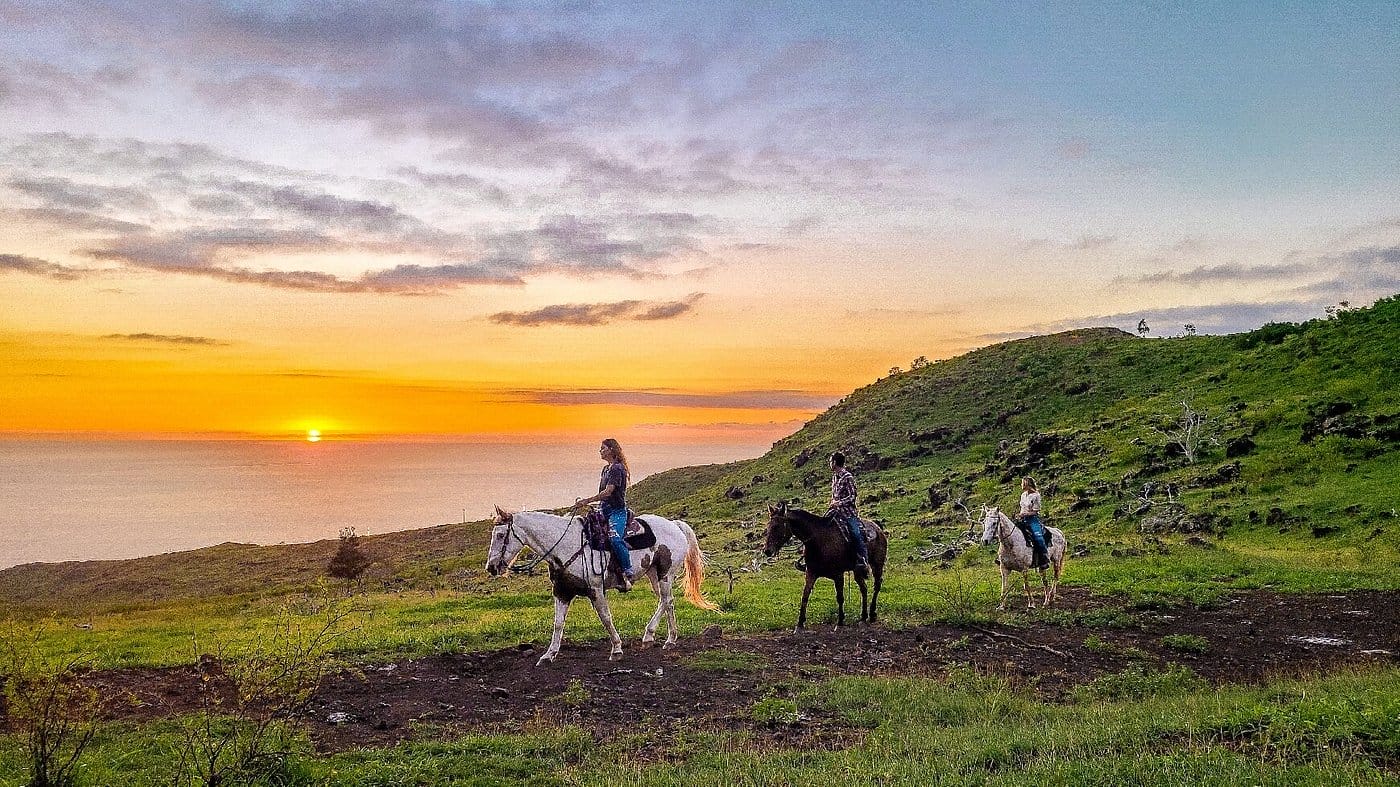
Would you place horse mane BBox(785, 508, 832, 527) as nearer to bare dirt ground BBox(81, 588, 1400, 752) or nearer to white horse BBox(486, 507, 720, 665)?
bare dirt ground BBox(81, 588, 1400, 752)

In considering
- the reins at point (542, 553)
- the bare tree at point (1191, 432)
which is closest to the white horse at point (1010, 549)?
the reins at point (542, 553)

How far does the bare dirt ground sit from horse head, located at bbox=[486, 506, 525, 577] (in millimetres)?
1830

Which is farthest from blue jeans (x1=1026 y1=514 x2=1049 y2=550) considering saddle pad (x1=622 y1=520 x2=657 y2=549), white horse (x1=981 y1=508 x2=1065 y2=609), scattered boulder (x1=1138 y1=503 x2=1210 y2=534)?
scattered boulder (x1=1138 y1=503 x2=1210 y2=534)

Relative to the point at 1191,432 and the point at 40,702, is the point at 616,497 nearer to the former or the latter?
the point at 40,702

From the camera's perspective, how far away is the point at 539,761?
8.57m

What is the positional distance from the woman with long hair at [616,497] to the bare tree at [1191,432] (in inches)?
1200

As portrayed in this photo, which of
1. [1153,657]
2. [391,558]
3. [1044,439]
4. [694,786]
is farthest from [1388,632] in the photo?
[391,558]

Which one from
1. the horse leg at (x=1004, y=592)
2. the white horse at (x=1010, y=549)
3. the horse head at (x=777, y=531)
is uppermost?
the horse head at (x=777, y=531)

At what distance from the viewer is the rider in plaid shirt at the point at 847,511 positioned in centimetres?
1689

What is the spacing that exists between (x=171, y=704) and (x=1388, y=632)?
70.9 feet

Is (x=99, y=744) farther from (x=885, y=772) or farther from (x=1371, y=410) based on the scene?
(x=1371, y=410)

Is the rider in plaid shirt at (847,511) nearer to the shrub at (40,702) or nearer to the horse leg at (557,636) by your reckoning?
the horse leg at (557,636)

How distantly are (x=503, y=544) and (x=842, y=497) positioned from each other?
302 inches

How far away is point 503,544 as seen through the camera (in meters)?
13.4
